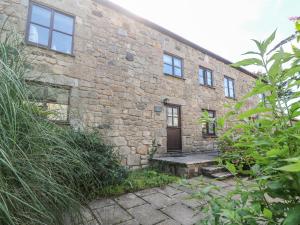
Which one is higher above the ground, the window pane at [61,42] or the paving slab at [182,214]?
the window pane at [61,42]

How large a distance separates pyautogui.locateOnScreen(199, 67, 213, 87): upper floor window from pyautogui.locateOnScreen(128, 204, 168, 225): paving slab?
618cm

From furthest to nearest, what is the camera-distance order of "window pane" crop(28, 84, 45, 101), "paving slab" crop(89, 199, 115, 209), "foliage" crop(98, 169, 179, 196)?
"foliage" crop(98, 169, 179, 196) → "paving slab" crop(89, 199, 115, 209) → "window pane" crop(28, 84, 45, 101)

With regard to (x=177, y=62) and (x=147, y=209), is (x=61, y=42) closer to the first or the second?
(x=177, y=62)

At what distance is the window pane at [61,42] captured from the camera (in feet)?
14.7

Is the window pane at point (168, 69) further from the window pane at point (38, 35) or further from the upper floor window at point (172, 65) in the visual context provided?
the window pane at point (38, 35)

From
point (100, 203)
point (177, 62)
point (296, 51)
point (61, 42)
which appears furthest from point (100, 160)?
point (177, 62)

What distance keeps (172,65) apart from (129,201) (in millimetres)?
5283

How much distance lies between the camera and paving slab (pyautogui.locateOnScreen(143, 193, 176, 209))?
2.70 meters

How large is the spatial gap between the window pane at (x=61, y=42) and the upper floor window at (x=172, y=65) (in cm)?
336

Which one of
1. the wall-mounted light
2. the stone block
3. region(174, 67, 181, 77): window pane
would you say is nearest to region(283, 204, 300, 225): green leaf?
the stone block

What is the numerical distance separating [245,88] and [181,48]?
522 cm

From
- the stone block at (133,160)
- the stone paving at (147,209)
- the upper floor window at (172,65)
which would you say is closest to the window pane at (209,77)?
the upper floor window at (172,65)

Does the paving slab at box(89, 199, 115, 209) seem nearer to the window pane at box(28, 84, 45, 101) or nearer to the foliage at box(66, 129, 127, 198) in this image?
the foliage at box(66, 129, 127, 198)

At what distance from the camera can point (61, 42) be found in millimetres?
4574
